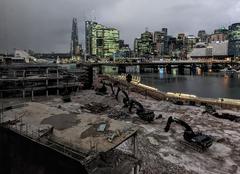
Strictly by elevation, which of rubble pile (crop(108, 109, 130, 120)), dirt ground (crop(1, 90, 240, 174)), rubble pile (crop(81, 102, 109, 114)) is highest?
rubble pile (crop(81, 102, 109, 114))

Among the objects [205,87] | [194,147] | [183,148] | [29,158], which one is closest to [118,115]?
[183,148]

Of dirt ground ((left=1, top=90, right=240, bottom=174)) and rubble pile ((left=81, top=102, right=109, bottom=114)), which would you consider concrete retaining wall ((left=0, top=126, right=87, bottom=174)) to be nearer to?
dirt ground ((left=1, top=90, right=240, bottom=174))

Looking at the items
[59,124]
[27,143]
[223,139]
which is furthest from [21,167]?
[223,139]

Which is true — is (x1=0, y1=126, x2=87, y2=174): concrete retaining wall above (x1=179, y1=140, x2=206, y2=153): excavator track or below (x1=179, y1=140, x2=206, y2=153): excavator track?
above

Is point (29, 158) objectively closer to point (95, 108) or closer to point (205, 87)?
point (95, 108)

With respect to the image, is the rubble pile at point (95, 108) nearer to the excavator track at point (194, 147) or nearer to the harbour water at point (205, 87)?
the excavator track at point (194, 147)

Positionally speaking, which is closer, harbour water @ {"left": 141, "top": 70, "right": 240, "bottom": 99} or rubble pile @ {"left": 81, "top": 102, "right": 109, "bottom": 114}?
rubble pile @ {"left": 81, "top": 102, "right": 109, "bottom": 114}

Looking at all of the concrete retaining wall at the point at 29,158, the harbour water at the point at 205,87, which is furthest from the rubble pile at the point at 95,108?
the harbour water at the point at 205,87

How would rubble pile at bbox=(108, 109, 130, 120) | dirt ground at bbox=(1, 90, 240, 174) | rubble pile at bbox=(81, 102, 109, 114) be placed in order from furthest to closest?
rubble pile at bbox=(81, 102, 109, 114) < rubble pile at bbox=(108, 109, 130, 120) < dirt ground at bbox=(1, 90, 240, 174)

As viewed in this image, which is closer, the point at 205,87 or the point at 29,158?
the point at 29,158

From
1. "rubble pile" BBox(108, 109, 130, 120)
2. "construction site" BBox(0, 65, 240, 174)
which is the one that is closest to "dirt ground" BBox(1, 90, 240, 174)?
"construction site" BBox(0, 65, 240, 174)

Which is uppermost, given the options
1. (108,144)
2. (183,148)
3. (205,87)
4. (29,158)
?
(108,144)

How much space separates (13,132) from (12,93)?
135ft

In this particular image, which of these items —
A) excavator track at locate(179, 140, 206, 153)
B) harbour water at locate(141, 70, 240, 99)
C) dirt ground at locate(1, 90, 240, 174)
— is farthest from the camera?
harbour water at locate(141, 70, 240, 99)
